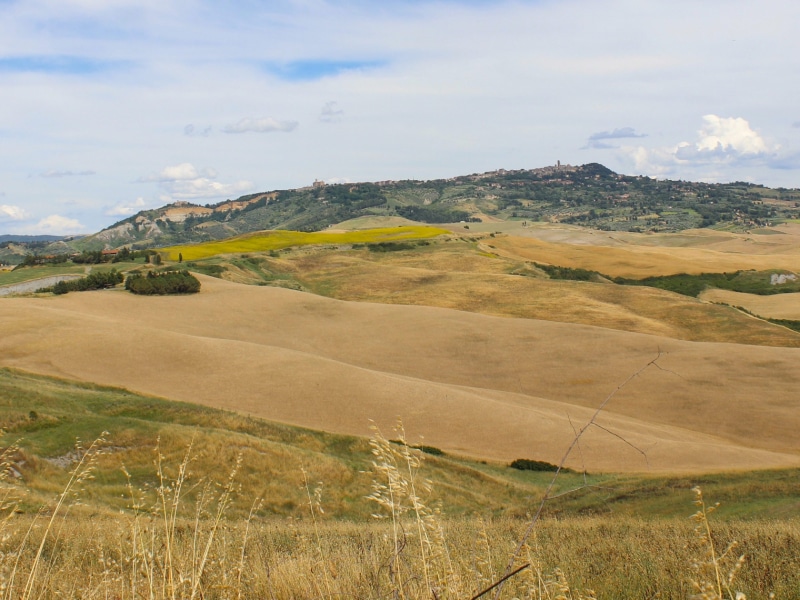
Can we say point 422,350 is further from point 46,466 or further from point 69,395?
point 46,466

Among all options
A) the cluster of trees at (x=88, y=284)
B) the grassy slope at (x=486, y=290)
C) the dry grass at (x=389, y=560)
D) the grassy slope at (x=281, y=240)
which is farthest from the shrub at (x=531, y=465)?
the grassy slope at (x=281, y=240)

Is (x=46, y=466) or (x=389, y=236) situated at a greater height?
(x=389, y=236)

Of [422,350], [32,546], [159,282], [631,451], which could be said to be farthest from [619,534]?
[159,282]

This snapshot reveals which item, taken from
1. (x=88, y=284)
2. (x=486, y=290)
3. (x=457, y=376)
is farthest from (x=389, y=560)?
(x=486, y=290)

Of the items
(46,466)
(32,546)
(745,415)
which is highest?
(32,546)

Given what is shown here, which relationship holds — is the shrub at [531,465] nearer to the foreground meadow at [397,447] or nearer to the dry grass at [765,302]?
the foreground meadow at [397,447]

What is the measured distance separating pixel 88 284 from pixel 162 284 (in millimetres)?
6607

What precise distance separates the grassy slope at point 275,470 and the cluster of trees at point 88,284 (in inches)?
1392

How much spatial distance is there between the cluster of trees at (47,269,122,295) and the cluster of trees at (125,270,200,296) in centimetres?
149

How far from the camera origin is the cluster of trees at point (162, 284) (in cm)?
6162

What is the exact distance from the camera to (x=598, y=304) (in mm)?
66375

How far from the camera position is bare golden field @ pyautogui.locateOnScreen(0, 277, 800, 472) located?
3108cm

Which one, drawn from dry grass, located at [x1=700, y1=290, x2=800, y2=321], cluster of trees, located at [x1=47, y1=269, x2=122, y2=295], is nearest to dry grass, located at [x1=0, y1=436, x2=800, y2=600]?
cluster of trees, located at [x1=47, y1=269, x2=122, y2=295]

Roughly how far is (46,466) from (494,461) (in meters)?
16.6
